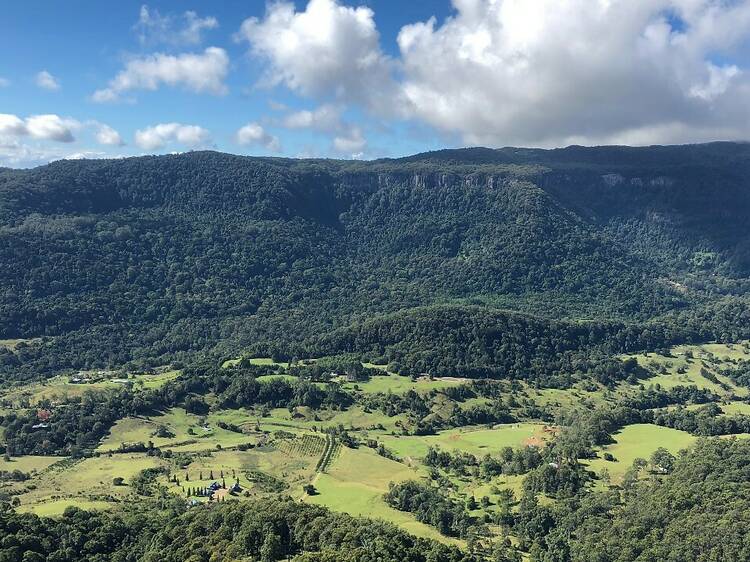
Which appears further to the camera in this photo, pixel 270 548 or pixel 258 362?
pixel 258 362

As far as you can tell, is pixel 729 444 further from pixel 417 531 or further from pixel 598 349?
pixel 598 349

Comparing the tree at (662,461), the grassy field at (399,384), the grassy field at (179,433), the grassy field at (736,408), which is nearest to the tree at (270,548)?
the grassy field at (179,433)

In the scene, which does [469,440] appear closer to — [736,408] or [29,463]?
[736,408]

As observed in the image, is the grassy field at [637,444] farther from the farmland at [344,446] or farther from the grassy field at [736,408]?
the grassy field at [736,408]

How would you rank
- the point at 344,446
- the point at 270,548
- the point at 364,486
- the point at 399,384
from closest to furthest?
1. the point at 270,548
2. the point at 364,486
3. the point at 344,446
4. the point at 399,384

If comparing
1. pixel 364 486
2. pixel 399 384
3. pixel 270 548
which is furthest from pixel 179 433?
pixel 270 548

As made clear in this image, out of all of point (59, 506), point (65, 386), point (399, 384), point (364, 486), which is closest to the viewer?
point (59, 506)
